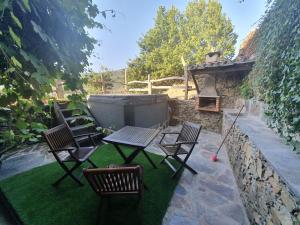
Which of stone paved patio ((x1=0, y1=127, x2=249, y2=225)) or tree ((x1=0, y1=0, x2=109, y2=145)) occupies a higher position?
tree ((x1=0, y1=0, x2=109, y2=145))

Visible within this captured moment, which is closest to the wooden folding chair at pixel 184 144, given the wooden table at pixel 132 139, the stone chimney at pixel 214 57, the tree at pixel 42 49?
the wooden table at pixel 132 139

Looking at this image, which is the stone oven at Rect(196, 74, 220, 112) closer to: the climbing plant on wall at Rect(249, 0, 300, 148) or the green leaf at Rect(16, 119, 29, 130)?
the climbing plant on wall at Rect(249, 0, 300, 148)

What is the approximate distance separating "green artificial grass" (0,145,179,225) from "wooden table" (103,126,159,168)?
1.59 feet

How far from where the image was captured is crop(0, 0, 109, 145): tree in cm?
81

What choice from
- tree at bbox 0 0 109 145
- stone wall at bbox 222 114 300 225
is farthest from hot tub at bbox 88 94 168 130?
tree at bbox 0 0 109 145

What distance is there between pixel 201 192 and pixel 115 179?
4.74 ft

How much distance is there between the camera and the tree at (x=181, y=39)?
1298 centimetres

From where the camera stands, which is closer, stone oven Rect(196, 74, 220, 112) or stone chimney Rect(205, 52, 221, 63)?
stone oven Rect(196, 74, 220, 112)

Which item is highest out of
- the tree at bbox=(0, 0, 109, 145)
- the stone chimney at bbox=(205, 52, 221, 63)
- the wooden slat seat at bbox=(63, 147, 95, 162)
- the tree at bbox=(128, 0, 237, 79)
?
the tree at bbox=(128, 0, 237, 79)

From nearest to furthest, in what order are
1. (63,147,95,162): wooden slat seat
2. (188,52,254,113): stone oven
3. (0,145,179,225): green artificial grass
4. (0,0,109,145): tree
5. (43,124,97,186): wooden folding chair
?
1. (0,0,109,145): tree
2. (0,145,179,225): green artificial grass
3. (43,124,97,186): wooden folding chair
4. (63,147,95,162): wooden slat seat
5. (188,52,254,113): stone oven

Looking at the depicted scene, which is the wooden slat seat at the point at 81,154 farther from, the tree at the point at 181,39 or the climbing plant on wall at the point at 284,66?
the tree at the point at 181,39

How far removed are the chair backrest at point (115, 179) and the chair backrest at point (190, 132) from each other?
1.48m

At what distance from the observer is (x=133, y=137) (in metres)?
2.84

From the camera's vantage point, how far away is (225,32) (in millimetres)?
13094
